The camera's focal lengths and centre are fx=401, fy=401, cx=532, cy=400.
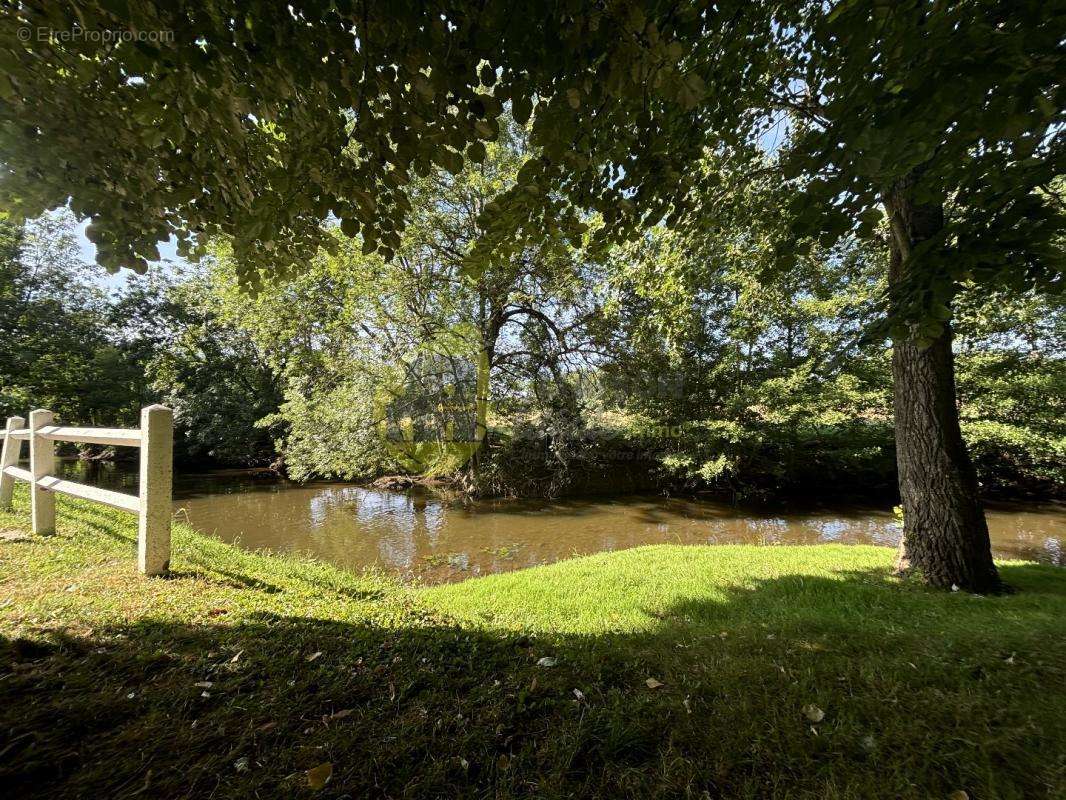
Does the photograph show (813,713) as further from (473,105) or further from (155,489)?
(155,489)

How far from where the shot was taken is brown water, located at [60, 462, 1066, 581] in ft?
26.6

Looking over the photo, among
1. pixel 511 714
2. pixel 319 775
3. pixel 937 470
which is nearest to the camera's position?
pixel 319 775

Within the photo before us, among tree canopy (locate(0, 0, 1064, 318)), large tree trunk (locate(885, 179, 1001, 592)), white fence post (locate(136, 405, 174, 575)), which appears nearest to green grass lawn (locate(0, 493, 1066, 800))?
white fence post (locate(136, 405, 174, 575))

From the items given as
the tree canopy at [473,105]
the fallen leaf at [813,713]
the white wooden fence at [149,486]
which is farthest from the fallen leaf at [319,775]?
the white wooden fence at [149,486]

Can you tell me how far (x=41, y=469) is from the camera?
425 cm

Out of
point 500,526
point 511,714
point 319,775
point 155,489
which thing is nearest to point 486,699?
point 511,714

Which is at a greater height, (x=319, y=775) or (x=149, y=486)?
(x=149, y=486)

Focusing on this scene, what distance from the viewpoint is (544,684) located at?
6.62 ft

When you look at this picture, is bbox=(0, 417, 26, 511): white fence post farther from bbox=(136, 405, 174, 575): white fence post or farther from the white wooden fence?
bbox=(136, 405, 174, 575): white fence post

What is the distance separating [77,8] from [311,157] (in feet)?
3.27

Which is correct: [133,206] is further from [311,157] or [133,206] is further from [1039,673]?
[1039,673]

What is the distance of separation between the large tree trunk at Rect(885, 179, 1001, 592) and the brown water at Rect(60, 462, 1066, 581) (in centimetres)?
483

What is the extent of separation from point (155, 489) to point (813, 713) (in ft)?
15.1

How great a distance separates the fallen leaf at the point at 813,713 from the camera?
182cm
